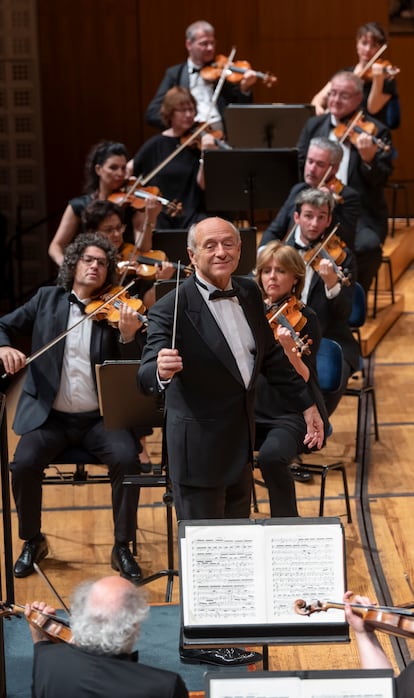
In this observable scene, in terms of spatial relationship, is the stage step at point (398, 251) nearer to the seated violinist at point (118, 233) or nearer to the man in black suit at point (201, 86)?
the man in black suit at point (201, 86)

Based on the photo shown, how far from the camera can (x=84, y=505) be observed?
5023 mm

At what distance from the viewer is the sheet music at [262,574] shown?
9.87 ft

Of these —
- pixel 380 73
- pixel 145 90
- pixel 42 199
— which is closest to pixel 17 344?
pixel 42 199

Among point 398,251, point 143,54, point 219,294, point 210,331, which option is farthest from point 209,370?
point 143,54

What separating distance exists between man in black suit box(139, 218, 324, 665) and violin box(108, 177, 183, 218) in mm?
2263

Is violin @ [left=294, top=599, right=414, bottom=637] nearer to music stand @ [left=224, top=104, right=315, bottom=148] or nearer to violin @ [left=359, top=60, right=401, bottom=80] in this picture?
music stand @ [left=224, top=104, right=315, bottom=148]

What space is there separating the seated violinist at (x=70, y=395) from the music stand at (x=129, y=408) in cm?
21

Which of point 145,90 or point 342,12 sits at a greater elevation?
point 342,12

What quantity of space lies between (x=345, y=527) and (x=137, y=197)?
6.82 ft

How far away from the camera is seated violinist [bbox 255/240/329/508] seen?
4211mm

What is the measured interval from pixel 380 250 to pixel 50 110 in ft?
13.8

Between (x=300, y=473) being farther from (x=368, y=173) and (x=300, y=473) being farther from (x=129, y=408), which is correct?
(x=368, y=173)

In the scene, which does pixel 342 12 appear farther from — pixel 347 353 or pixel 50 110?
pixel 347 353

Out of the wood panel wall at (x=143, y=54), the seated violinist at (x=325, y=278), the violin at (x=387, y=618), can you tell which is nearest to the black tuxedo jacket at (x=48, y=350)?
the seated violinist at (x=325, y=278)
